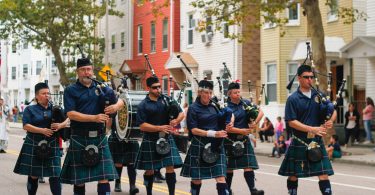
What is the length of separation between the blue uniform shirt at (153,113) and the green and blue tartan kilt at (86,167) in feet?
6.27

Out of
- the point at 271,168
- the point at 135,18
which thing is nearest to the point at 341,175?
the point at 271,168

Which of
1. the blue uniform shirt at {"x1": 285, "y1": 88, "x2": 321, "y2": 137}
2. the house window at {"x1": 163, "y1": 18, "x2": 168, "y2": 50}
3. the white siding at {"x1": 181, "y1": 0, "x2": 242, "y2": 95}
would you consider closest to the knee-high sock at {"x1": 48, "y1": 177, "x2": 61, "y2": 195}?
the blue uniform shirt at {"x1": 285, "y1": 88, "x2": 321, "y2": 137}

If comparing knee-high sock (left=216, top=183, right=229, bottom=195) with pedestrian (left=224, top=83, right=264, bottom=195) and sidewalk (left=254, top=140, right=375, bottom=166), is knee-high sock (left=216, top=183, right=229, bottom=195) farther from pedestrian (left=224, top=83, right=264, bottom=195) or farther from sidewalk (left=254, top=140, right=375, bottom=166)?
sidewalk (left=254, top=140, right=375, bottom=166)

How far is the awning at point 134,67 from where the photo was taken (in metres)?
42.8

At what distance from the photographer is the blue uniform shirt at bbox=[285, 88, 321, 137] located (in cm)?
938

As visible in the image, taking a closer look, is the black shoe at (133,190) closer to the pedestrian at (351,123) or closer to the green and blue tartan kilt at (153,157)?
the green and blue tartan kilt at (153,157)

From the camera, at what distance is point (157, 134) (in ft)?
36.3

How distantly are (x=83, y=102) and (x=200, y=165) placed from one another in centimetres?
203

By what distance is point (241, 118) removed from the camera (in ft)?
37.6

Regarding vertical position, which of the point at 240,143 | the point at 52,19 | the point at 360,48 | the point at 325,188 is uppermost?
the point at 52,19

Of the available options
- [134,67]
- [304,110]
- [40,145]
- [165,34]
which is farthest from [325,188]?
[134,67]

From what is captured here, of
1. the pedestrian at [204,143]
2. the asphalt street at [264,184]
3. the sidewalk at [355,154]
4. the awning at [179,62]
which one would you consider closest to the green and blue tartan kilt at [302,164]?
the pedestrian at [204,143]

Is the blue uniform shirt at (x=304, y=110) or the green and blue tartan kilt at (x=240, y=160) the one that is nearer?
the blue uniform shirt at (x=304, y=110)

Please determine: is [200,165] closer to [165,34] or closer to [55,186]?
[55,186]
